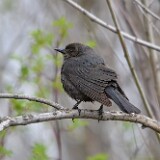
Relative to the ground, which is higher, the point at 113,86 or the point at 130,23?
the point at 130,23

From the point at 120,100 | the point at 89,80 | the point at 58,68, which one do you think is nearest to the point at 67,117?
the point at 120,100

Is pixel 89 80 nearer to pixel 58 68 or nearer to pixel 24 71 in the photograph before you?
pixel 58 68

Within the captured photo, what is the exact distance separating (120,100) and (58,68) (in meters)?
1.84

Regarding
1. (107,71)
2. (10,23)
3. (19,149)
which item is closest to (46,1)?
(10,23)

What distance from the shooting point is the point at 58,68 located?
6332mm

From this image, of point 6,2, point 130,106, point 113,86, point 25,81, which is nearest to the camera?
point 130,106

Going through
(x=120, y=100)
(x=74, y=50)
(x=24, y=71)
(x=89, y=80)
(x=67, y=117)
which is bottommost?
(x=67, y=117)

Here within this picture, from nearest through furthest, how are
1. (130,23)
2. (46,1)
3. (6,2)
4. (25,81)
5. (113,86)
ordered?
1. (113,86)
2. (130,23)
3. (25,81)
4. (46,1)
5. (6,2)

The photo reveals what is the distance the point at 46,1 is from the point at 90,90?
430 centimetres

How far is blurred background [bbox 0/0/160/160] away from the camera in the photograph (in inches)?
262

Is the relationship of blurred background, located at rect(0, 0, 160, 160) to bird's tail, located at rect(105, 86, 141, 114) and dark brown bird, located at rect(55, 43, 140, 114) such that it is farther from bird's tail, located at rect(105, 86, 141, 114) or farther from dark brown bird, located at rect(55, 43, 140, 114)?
bird's tail, located at rect(105, 86, 141, 114)

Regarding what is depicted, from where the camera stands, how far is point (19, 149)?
9.99 metres

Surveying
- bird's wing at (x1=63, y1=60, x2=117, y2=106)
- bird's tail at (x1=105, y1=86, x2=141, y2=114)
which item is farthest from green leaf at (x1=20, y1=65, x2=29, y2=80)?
bird's tail at (x1=105, y1=86, x2=141, y2=114)

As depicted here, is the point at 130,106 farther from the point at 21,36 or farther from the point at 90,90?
the point at 21,36
